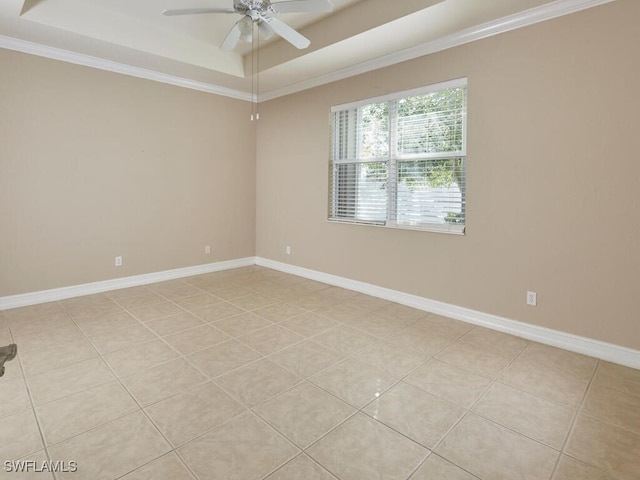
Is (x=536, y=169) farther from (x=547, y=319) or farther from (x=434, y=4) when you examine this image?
(x=434, y=4)

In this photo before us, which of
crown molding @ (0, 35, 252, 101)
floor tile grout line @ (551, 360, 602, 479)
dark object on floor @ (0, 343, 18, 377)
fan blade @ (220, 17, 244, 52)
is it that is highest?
crown molding @ (0, 35, 252, 101)

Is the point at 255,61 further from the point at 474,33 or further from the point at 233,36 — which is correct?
the point at 474,33

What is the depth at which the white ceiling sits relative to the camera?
2912 millimetres

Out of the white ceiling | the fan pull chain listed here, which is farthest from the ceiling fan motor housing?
the fan pull chain

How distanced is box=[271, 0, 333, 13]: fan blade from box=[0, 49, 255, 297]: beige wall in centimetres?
275

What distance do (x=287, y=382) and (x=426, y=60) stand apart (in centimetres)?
323

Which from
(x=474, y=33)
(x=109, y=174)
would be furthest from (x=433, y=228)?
(x=109, y=174)

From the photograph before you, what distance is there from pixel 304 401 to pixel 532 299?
6.99 feet

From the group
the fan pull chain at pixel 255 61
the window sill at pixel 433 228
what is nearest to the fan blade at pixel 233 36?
the fan pull chain at pixel 255 61

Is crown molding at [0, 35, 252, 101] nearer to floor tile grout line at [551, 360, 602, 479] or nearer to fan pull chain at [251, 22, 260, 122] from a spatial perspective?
fan pull chain at [251, 22, 260, 122]

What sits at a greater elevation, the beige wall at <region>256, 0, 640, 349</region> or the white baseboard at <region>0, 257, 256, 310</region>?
the beige wall at <region>256, 0, 640, 349</region>

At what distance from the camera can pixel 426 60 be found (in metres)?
3.55

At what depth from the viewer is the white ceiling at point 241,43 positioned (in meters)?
2.91

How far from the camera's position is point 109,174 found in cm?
423
